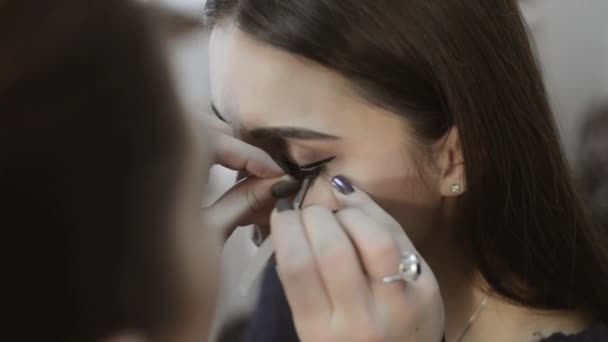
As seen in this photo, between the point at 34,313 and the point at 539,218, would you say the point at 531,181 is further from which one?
the point at 34,313

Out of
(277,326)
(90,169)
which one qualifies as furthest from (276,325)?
(90,169)

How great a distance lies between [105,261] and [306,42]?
49 centimetres

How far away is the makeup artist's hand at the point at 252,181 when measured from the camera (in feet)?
2.35

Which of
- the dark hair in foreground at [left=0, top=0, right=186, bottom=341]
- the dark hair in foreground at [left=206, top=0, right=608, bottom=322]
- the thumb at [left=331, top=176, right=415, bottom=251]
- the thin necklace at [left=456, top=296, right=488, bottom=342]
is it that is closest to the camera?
the dark hair in foreground at [left=0, top=0, right=186, bottom=341]

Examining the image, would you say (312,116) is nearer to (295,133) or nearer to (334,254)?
(295,133)

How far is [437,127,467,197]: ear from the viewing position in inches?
31.2

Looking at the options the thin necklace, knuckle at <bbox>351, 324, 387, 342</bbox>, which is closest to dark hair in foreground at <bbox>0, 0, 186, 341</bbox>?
knuckle at <bbox>351, 324, 387, 342</bbox>

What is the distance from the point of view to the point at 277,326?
1.02 meters

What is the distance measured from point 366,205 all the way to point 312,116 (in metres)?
0.13

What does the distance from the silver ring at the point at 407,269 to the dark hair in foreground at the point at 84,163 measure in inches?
13.5

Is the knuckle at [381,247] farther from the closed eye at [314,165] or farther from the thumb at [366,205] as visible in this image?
the closed eye at [314,165]

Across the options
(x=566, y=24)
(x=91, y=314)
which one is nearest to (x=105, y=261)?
(x=91, y=314)

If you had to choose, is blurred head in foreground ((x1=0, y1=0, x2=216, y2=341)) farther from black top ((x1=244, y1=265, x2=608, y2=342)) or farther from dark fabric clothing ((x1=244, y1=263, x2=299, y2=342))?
dark fabric clothing ((x1=244, y1=263, x2=299, y2=342))

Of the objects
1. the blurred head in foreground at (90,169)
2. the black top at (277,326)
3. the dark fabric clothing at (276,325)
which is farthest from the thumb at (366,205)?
the blurred head in foreground at (90,169)
